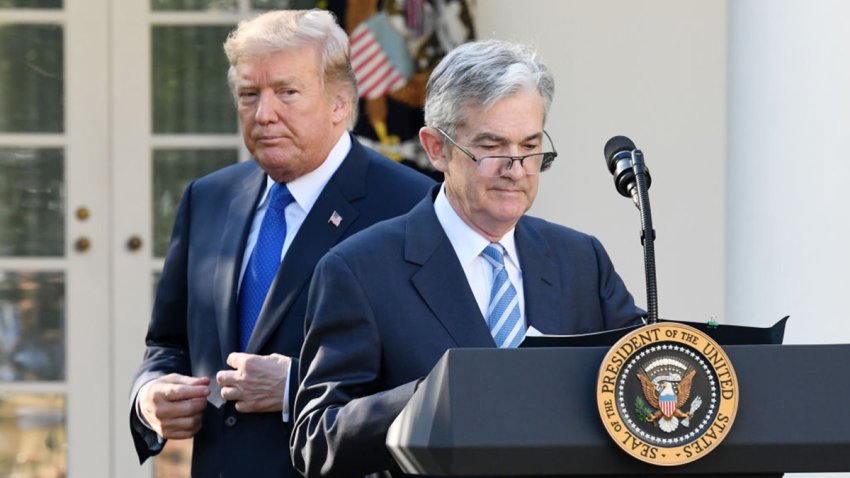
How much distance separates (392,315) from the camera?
2.80 m

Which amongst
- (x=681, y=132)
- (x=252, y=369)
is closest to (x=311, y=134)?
(x=252, y=369)

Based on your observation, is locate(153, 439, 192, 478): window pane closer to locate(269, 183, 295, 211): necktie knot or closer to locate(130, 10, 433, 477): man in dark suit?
locate(130, 10, 433, 477): man in dark suit

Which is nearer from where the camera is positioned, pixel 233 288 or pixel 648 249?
pixel 648 249

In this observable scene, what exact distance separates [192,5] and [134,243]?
0.93 meters

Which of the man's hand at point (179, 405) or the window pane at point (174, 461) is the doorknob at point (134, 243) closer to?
the window pane at point (174, 461)

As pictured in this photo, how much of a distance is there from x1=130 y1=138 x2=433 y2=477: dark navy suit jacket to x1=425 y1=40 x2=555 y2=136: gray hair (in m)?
0.70

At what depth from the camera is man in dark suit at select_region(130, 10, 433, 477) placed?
11.2 ft

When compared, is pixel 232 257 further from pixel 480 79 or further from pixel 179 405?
pixel 480 79

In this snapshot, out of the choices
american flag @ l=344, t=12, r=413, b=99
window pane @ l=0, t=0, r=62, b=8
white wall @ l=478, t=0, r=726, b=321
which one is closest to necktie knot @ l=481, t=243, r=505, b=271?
white wall @ l=478, t=0, r=726, b=321

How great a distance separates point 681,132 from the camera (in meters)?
5.64

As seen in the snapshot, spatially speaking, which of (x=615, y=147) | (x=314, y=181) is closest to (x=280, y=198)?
(x=314, y=181)

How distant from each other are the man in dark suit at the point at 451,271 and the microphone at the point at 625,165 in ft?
0.59

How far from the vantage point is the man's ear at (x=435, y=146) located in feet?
9.46

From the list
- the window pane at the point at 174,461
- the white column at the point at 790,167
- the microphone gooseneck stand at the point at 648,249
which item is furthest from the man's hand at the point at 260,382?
the window pane at the point at 174,461
